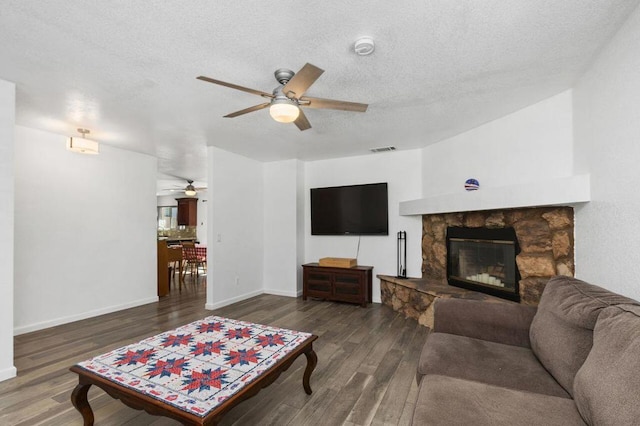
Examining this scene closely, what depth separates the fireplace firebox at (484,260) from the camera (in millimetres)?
3189

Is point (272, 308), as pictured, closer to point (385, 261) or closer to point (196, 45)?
point (385, 261)

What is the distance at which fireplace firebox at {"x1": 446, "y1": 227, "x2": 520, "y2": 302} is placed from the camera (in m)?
3.19

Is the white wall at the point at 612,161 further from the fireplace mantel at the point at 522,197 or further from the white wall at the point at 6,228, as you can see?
the white wall at the point at 6,228

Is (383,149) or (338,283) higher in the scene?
(383,149)

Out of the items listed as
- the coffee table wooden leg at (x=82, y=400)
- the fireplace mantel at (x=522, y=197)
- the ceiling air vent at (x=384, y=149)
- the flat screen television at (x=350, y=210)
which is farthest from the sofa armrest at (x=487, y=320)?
the ceiling air vent at (x=384, y=149)

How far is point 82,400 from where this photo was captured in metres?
1.76

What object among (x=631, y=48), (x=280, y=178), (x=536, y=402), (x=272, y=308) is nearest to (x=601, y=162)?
(x=631, y=48)

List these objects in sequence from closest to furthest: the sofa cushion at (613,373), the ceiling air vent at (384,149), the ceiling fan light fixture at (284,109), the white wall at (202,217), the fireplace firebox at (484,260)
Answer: the sofa cushion at (613,373)
the ceiling fan light fixture at (284,109)
the fireplace firebox at (484,260)
the ceiling air vent at (384,149)
the white wall at (202,217)

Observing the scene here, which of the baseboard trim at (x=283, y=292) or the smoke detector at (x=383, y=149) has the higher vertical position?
the smoke detector at (x=383, y=149)

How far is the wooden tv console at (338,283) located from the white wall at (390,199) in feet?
1.02

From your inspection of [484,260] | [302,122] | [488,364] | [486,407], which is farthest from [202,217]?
[486,407]

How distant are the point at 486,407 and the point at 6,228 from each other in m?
3.49

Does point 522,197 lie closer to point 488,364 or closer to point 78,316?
point 488,364

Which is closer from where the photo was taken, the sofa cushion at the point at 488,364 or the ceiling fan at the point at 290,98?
the sofa cushion at the point at 488,364
